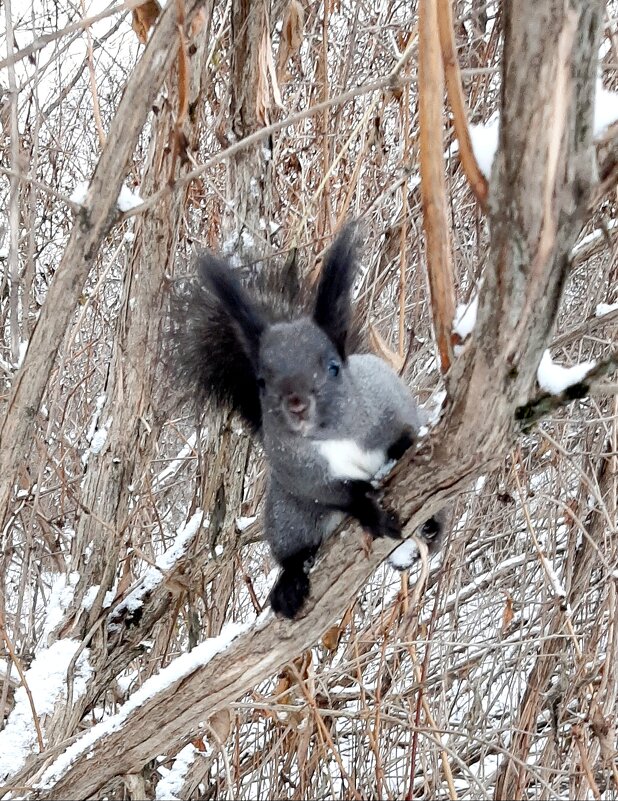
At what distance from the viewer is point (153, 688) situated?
154 centimetres

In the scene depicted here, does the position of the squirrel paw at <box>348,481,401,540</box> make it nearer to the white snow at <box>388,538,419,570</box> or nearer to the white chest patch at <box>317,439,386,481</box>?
the white chest patch at <box>317,439,386,481</box>

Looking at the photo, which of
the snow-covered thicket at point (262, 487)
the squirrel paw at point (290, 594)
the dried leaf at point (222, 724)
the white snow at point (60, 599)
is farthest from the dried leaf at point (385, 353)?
the white snow at point (60, 599)

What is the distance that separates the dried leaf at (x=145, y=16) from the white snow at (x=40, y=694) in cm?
146

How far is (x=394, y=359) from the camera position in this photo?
1.68m

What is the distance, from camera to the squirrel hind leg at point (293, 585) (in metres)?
1.35

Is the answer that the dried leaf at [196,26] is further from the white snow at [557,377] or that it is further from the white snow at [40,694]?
the white snow at [40,694]

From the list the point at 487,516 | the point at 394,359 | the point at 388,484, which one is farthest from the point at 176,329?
the point at 487,516

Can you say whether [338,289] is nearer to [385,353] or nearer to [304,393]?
[304,393]

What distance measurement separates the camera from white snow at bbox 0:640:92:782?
6.36 feet

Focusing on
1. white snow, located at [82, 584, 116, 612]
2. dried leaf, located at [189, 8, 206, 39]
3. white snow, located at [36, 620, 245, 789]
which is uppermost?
dried leaf, located at [189, 8, 206, 39]

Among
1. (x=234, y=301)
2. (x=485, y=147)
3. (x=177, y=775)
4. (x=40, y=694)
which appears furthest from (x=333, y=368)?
(x=177, y=775)

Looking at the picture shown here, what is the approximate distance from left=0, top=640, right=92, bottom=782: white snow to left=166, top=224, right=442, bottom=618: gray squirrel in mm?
811

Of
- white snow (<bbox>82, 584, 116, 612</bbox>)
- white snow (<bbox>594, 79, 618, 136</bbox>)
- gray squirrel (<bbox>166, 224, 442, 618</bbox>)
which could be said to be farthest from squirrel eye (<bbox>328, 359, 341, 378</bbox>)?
white snow (<bbox>82, 584, 116, 612</bbox>)

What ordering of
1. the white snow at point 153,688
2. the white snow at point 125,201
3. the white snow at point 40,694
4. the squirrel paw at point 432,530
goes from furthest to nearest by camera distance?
the white snow at point 40,694, the squirrel paw at point 432,530, the white snow at point 153,688, the white snow at point 125,201
